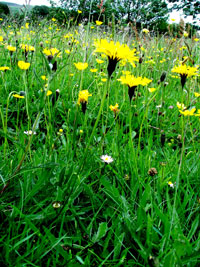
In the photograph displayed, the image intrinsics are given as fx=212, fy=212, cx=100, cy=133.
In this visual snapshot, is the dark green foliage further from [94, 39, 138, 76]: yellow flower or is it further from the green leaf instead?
the green leaf

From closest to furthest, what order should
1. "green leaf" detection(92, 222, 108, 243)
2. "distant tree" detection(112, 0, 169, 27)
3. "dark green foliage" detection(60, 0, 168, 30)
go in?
"green leaf" detection(92, 222, 108, 243), "dark green foliage" detection(60, 0, 168, 30), "distant tree" detection(112, 0, 169, 27)

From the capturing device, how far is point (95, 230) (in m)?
0.80

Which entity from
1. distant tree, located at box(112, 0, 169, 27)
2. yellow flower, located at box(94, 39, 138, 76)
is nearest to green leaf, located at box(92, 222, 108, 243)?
yellow flower, located at box(94, 39, 138, 76)

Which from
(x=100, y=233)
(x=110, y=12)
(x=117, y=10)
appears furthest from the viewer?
(x=110, y=12)

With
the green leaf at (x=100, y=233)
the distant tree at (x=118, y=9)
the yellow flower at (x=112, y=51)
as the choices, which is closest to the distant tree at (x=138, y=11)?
the distant tree at (x=118, y=9)

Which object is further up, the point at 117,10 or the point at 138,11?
the point at 117,10

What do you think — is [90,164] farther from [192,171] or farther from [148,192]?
[192,171]

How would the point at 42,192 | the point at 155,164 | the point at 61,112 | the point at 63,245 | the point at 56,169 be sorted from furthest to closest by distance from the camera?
the point at 61,112 < the point at 155,164 < the point at 56,169 < the point at 42,192 < the point at 63,245

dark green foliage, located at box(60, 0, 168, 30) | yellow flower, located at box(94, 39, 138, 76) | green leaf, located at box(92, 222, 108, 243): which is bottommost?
green leaf, located at box(92, 222, 108, 243)

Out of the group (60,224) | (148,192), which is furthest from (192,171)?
(60,224)

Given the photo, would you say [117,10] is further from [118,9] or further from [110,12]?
[110,12]

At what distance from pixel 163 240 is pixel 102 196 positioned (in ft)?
1.02

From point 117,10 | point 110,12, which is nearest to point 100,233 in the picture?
point 117,10

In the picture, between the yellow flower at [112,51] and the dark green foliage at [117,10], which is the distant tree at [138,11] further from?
the yellow flower at [112,51]
